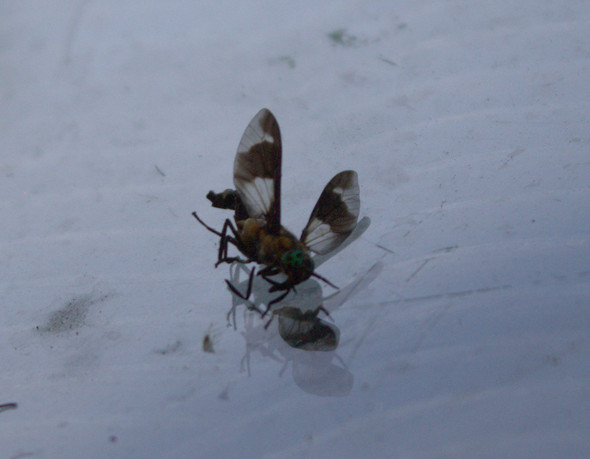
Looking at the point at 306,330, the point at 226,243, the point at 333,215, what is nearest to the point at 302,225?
the point at 333,215

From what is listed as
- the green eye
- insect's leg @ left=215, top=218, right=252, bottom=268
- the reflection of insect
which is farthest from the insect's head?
insect's leg @ left=215, top=218, right=252, bottom=268

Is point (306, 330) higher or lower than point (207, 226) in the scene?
lower

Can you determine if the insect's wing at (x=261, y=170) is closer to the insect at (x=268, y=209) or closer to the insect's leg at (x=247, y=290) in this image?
the insect at (x=268, y=209)

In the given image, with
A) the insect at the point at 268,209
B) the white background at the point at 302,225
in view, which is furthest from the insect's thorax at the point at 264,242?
the white background at the point at 302,225

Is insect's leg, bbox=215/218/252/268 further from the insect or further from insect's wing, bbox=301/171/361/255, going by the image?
insect's wing, bbox=301/171/361/255

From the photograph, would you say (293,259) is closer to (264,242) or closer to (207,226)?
(264,242)

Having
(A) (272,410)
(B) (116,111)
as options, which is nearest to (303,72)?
(B) (116,111)
